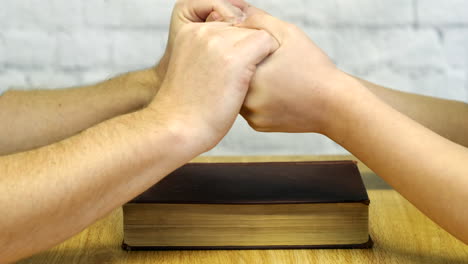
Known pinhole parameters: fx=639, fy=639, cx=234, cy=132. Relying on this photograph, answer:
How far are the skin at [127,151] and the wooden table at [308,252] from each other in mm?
141

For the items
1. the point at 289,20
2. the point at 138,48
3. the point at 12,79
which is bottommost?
the point at 12,79

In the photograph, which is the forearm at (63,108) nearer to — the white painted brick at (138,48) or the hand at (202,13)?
the hand at (202,13)

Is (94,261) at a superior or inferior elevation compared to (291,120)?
inferior

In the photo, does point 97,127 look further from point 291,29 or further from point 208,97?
point 291,29

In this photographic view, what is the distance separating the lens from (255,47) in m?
0.94

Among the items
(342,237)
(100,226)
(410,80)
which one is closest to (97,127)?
(100,226)

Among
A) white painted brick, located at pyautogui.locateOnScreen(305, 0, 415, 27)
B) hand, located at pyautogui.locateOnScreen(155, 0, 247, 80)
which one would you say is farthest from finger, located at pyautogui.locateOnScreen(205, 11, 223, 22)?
white painted brick, located at pyautogui.locateOnScreen(305, 0, 415, 27)

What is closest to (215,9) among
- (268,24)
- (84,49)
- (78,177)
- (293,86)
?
(268,24)

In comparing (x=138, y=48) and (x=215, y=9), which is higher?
(x=215, y=9)

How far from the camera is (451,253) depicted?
925 mm

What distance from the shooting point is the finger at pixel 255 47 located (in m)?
0.93

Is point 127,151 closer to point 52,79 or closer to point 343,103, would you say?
point 343,103

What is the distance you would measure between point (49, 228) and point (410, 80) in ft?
3.57

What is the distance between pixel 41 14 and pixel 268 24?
80 cm
